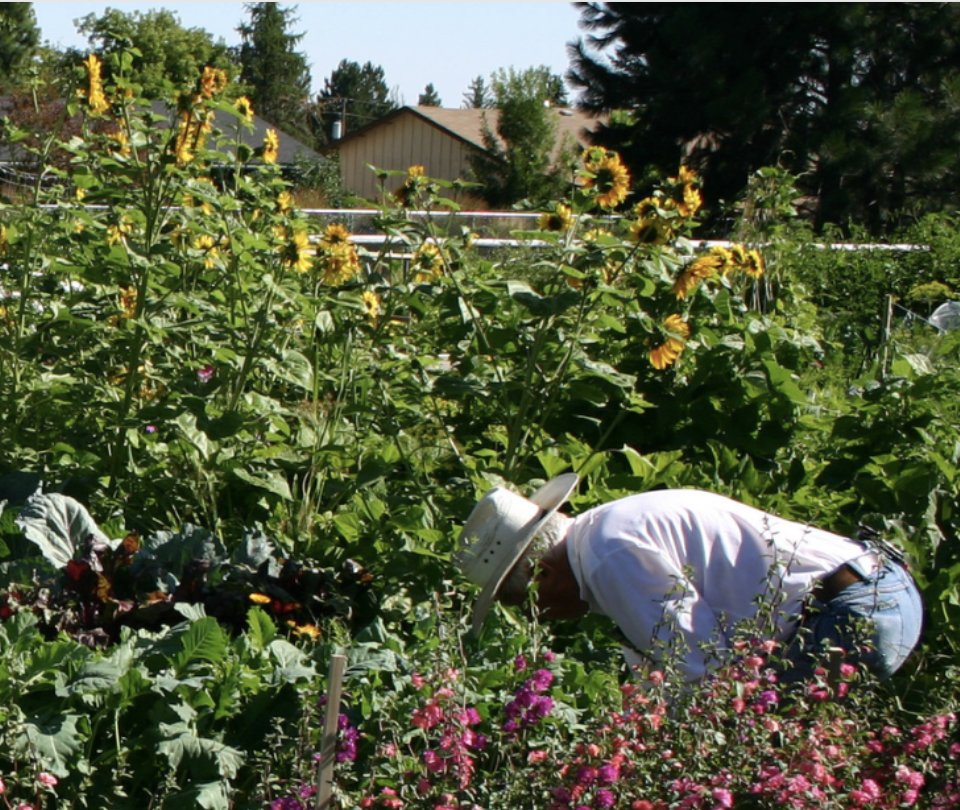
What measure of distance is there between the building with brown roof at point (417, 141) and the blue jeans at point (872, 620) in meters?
43.6

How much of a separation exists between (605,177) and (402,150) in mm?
47757

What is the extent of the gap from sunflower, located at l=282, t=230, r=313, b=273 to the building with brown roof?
138ft

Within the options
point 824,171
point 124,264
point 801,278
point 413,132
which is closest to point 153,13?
point 413,132

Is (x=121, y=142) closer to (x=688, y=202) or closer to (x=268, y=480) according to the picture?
(x=268, y=480)

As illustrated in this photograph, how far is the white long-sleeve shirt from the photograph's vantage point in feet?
9.61

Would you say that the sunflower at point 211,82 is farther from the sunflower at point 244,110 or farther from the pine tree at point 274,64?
the pine tree at point 274,64

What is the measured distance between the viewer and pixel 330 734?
2227 mm

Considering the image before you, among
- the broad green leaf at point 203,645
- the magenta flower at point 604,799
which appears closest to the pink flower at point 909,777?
the magenta flower at point 604,799

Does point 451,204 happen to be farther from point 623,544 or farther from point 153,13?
point 153,13

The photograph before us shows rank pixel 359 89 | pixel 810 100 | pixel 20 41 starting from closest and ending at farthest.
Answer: pixel 810 100
pixel 20 41
pixel 359 89

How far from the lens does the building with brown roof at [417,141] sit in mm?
48062

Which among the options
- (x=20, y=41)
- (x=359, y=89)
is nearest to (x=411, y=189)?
(x=20, y=41)

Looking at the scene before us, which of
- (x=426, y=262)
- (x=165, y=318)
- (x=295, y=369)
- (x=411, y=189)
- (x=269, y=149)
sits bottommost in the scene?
(x=295, y=369)

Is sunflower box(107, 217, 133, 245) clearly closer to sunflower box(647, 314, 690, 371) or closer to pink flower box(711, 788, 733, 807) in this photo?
sunflower box(647, 314, 690, 371)
